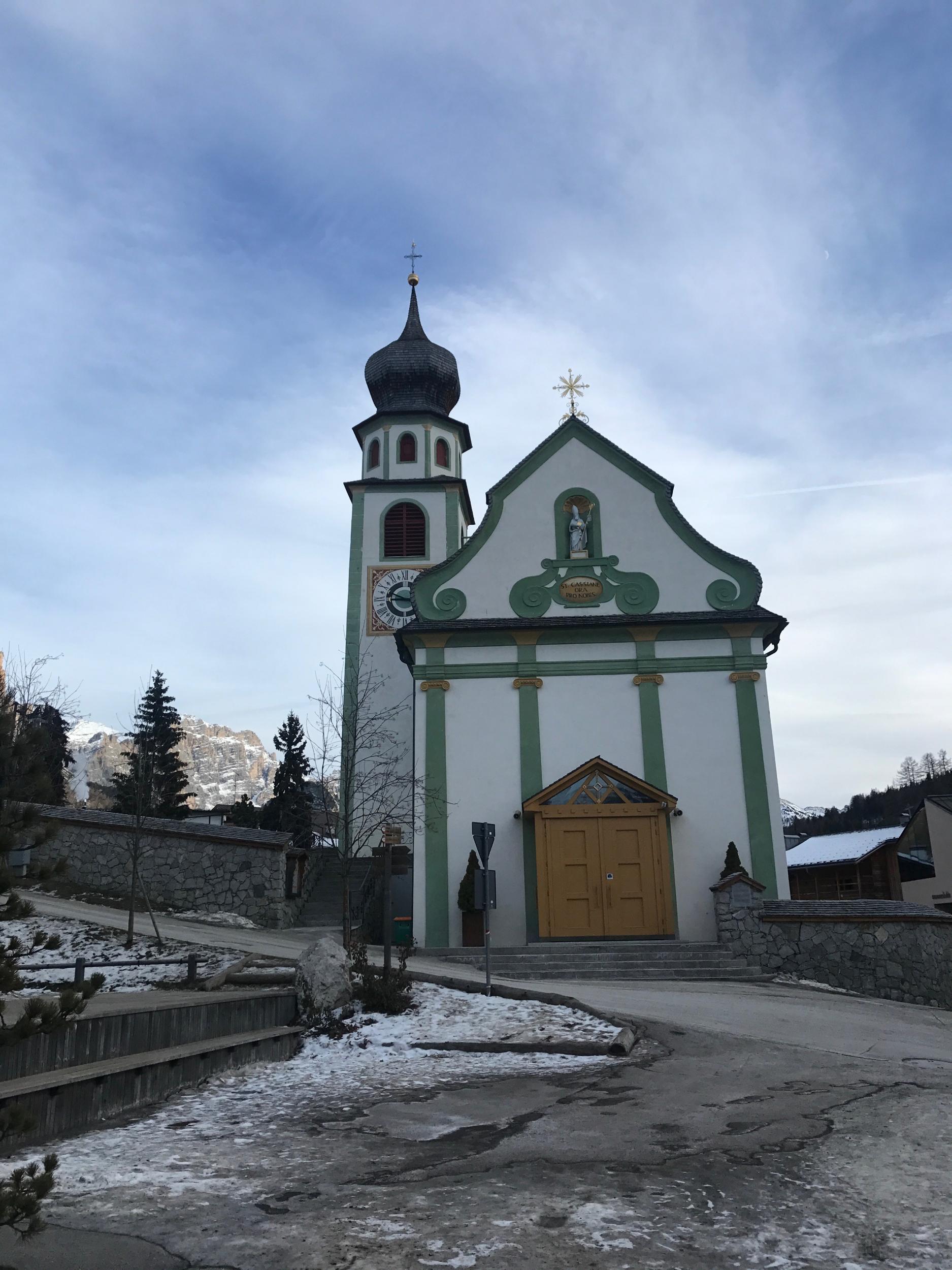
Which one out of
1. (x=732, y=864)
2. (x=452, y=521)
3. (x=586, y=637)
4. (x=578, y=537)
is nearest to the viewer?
(x=732, y=864)

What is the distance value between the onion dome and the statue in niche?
15924mm

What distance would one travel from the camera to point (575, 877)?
787 inches

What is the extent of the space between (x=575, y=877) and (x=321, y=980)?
10044 millimetres

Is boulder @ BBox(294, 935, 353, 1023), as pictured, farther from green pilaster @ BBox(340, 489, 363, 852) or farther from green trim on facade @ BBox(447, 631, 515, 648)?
green pilaster @ BBox(340, 489, 363, 852)

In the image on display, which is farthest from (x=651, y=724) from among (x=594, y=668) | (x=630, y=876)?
(x=630, y=876)

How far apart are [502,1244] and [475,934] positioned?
15.9 metres

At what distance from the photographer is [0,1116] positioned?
11.2 ft

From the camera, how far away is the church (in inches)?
796

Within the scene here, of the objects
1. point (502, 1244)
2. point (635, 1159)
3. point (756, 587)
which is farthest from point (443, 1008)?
point (756, 587)

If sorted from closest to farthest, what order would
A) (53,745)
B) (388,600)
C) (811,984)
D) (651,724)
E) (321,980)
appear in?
(53,745), (321,980), (811,984), (651,724), (388,600)

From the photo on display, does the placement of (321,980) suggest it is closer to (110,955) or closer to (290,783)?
(110,955)

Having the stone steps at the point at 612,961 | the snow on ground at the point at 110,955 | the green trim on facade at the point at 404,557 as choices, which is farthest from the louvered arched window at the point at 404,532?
the snow on ground at the point at 110,955

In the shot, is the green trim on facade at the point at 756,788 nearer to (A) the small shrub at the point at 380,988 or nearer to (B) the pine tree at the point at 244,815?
(A) the small shrub at the point at 380,988

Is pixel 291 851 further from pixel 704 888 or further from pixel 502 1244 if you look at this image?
pixel 502 1244
